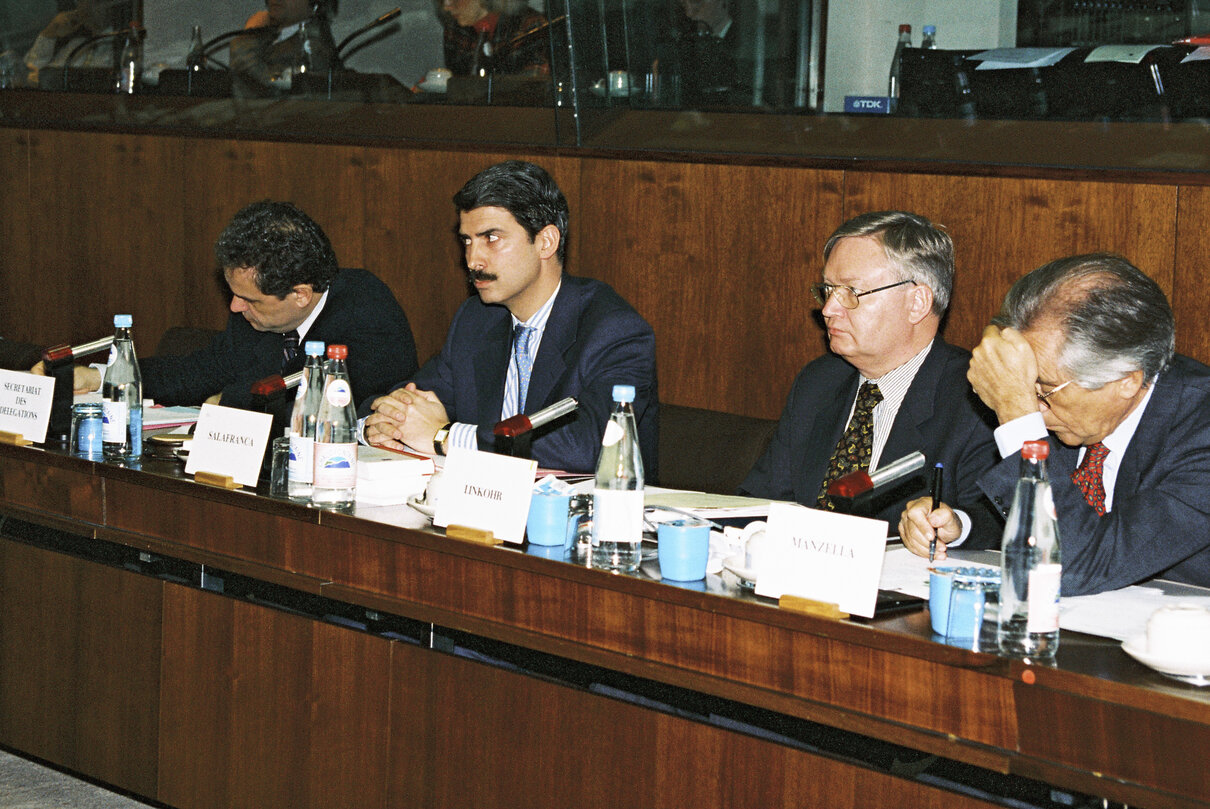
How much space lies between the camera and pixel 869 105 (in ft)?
11.3

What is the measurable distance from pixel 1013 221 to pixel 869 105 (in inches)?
22.0

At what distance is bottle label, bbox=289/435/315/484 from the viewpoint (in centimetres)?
224

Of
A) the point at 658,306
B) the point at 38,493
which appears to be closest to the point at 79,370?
the point at 38,493

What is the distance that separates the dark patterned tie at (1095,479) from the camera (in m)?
1.99

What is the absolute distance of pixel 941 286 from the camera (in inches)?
97.1

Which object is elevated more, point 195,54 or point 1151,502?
point 195,54

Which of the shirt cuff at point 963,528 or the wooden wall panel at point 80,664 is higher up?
the shirt cuff at point 963,528

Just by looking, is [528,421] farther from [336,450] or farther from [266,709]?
[266,709]

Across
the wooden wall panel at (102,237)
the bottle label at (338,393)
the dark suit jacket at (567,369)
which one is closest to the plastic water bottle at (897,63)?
the dark suit jacket at (567,369)

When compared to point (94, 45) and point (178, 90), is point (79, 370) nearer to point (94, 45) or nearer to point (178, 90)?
point (178, 90)

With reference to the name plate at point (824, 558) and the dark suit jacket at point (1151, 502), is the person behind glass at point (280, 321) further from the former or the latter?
the dark suit jacket at point (1151, 502)

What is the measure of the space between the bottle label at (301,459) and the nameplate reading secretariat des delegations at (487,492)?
32cm

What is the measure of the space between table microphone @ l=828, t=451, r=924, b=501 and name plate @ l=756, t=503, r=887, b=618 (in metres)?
0.05

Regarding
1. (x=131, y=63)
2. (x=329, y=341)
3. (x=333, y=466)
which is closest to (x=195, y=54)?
(x=131, y=63)
